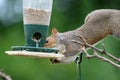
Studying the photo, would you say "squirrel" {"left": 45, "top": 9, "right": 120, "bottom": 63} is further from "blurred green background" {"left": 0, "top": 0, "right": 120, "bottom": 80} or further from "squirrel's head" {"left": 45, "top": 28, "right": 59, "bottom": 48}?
"blurred green background" {"left": 0, "top": 0, "right": 120, "bottom": 80}

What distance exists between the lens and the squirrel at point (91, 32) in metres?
5.01

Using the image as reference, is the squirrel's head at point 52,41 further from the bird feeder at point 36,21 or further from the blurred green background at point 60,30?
the blurred green background at point 60,30

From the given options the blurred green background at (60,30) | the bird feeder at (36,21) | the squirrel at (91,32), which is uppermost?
the bird feeder at (36,21)

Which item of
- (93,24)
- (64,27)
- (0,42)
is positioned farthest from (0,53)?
(93,24)

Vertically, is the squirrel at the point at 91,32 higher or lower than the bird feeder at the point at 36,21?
lower

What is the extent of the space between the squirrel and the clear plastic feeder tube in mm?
339

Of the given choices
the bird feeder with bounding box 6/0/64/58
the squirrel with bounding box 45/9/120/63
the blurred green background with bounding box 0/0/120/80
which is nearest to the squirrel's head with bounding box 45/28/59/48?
the bird feeder with bounding box 6/0/64/58

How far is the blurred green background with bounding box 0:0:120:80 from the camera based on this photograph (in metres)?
7.90

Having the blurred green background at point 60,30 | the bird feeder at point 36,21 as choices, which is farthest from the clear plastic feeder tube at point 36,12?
the blurred green background at point 60,30

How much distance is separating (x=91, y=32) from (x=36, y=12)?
635 mm

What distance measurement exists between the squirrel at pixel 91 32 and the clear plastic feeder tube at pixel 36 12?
34 cm

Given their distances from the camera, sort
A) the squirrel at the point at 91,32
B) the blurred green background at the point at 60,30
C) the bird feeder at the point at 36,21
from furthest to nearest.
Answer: the blurred green background at the point at 60,30, the squirrel at the point at 91,32, the bird feeder at the point at 36,21

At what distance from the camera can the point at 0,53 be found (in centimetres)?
886

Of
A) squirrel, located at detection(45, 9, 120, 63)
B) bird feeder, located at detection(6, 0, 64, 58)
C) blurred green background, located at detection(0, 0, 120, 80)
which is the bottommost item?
blurred green background, located at detection(0, 0, 120, 80)
